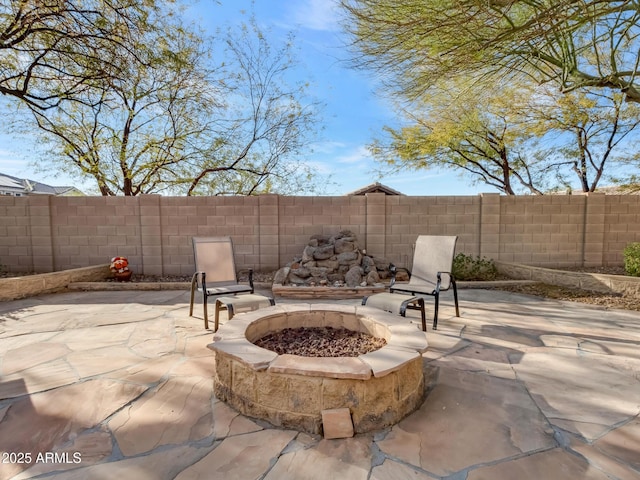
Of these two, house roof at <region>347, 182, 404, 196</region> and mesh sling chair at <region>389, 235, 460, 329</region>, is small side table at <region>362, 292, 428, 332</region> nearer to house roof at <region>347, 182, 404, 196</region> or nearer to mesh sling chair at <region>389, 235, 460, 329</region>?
mesh sling chair at <region>389, 235, 460, 329</region>

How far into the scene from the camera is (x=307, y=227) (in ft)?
21.7

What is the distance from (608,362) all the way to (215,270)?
4246 millimetres

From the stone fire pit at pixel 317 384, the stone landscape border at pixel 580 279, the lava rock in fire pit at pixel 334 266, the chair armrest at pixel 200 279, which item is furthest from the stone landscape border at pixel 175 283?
the stone fire pit at pixel 317 384

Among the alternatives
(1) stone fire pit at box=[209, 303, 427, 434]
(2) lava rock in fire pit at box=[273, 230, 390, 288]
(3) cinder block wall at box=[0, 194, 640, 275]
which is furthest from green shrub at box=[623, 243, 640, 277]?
(1) stone fire pit at box=[209, 303, 427, 434]

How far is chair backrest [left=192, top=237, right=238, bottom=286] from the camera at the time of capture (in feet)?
13.7

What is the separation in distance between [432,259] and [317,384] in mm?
2915

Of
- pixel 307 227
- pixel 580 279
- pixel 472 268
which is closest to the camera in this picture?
pixel 580 279

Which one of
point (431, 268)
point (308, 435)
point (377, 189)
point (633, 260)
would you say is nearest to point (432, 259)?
point (431, 268)

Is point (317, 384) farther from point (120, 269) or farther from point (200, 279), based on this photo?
point (120, 269)

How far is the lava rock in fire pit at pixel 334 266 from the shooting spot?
5570mm

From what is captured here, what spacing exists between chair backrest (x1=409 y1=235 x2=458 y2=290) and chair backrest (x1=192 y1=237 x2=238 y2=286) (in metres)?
2.50

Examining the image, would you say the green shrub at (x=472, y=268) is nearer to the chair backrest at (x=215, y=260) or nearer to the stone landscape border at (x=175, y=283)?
the stone landscape border at (x=175, y=283)

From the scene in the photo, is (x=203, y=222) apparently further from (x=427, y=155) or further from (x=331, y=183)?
(x=427, y=155)

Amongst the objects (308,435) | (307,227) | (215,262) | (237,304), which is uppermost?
(307,227)
